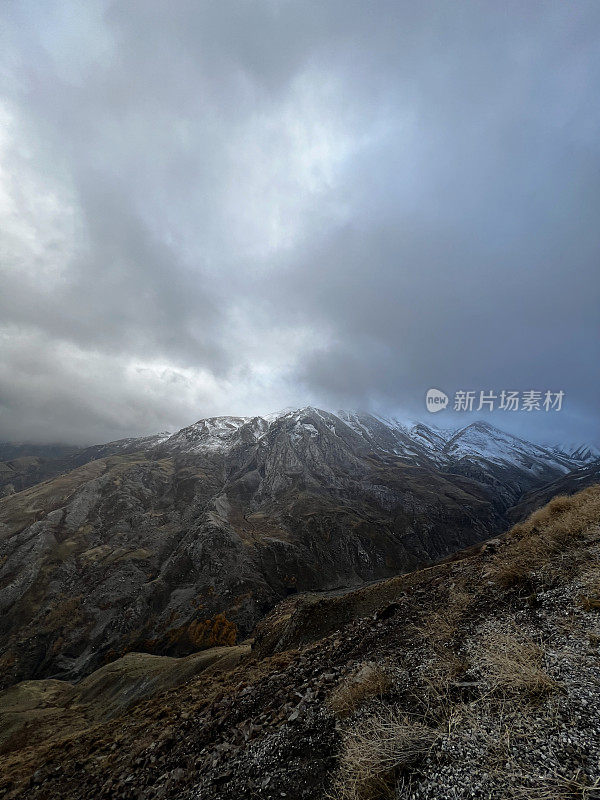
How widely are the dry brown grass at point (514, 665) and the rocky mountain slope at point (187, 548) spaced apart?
8933 centimetres

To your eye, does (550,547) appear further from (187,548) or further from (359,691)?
(187,548)

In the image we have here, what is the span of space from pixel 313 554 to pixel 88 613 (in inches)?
2799

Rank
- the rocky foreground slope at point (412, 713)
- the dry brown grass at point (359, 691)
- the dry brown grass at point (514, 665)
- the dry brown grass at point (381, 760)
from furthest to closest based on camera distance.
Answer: the dry brown grass at point (359, 691)
the dry brown grass at point (514, 665)
the dry brown grass at point (381, 760)
the rocky foreground slope at point (412, 713)

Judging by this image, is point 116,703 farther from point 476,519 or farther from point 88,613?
point 476,519

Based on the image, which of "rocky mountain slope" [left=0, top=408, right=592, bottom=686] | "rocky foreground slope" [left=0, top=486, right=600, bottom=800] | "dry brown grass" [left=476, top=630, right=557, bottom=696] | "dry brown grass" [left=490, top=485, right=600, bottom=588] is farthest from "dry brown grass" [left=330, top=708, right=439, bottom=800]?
"rocky mountain slope" [left=0, top=408, right=592, bottom=686]

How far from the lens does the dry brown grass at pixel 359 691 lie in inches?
287

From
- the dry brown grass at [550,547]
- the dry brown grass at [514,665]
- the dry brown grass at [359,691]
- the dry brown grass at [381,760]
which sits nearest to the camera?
the dry brown grass at [381,760]

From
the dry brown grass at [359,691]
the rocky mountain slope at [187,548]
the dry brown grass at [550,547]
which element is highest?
the dry brown grass at [550,547]

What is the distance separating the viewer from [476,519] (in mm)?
156000

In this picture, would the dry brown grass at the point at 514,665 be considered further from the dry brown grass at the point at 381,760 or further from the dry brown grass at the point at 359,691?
the dry brown grass at the point at 359,691

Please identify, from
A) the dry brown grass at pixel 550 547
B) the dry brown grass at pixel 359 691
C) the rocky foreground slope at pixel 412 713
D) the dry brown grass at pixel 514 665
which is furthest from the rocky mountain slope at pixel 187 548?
the dry brown grass at pixel 514 665

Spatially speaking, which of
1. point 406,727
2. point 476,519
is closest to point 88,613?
point 406,727

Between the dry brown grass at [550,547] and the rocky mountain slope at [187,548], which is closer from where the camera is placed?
the dry brown grass at [550,547]

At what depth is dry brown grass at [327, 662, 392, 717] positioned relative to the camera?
23.9ft
